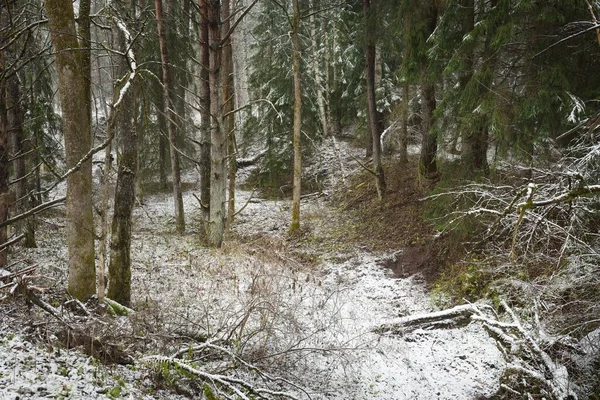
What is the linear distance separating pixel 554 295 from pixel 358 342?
9.95ft

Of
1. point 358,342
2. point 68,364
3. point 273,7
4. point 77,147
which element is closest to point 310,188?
point 273,7

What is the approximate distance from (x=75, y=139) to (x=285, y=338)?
13.2 ft

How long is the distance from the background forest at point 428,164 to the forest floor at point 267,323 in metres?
0.26

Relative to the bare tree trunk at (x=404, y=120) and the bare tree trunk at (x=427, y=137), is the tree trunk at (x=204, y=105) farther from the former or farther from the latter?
the bare tree trunk at (x=427, y=137)

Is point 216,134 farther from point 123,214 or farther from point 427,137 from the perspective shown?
point 427,137

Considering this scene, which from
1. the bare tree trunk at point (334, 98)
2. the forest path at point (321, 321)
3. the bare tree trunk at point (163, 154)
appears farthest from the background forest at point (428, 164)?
the bare tree trunk at point (334, 98)

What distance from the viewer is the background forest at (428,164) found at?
17.0 feet

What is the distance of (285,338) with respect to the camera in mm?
5980

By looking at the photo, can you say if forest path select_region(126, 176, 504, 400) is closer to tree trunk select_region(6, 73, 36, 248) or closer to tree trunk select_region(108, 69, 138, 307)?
tree trunk select_region(108, 69, 138, 307)

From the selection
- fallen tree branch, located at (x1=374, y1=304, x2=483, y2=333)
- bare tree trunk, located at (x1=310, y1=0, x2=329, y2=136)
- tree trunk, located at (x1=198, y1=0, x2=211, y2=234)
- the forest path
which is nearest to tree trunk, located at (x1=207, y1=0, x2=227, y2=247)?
tree trunk, located at (x1=198, y1=0, x2=211, y2=234)

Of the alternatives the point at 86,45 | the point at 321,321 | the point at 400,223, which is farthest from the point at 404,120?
the point at 86,45

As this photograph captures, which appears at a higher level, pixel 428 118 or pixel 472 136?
pixel 428 118

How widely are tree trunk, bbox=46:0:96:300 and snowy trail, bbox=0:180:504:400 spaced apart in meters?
0.63

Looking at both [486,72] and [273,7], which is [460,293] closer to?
[486,72]
